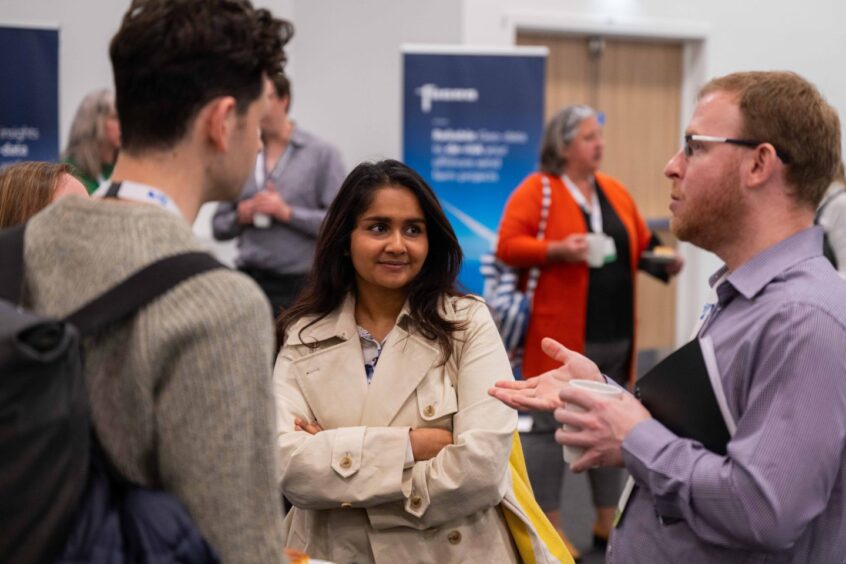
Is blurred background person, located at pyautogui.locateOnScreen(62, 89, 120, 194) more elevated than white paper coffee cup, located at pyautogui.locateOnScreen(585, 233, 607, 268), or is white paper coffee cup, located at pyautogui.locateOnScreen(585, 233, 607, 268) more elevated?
blurred background person, located at pyautogui.locateOnScreen(62, 89, 120, 194)

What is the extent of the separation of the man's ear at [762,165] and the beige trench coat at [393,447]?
0.74m

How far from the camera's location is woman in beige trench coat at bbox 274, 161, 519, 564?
2135 mm

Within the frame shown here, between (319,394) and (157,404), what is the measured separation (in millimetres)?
1064

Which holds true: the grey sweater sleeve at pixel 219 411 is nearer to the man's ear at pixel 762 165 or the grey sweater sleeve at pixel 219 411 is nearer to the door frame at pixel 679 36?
the man's ear at pixel 762 165

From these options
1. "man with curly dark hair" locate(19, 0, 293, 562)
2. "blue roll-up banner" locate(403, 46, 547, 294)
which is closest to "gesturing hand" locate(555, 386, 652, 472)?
"man with curly dark hair" locate(19, 0, 293, 562)

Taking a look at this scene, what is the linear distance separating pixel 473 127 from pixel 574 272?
2.37 metres

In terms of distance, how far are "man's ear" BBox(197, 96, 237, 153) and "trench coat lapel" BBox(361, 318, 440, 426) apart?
40.1 inches

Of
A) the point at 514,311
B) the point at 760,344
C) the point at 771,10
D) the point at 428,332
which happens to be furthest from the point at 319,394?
the point at 771,10

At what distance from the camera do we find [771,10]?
318 inches

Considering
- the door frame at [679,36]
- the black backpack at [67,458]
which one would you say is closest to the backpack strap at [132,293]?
the black backpack at [67,458]

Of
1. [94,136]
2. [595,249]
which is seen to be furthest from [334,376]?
[94,136]

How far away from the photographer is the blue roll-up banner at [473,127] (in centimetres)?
633

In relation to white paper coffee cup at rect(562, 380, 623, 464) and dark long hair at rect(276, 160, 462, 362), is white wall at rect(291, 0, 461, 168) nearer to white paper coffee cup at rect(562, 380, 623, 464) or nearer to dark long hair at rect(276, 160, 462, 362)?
dark long hair at rect(276, 160, 462, 362)

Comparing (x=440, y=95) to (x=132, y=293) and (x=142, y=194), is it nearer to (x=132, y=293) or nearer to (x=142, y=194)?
(x=142, y=194)
